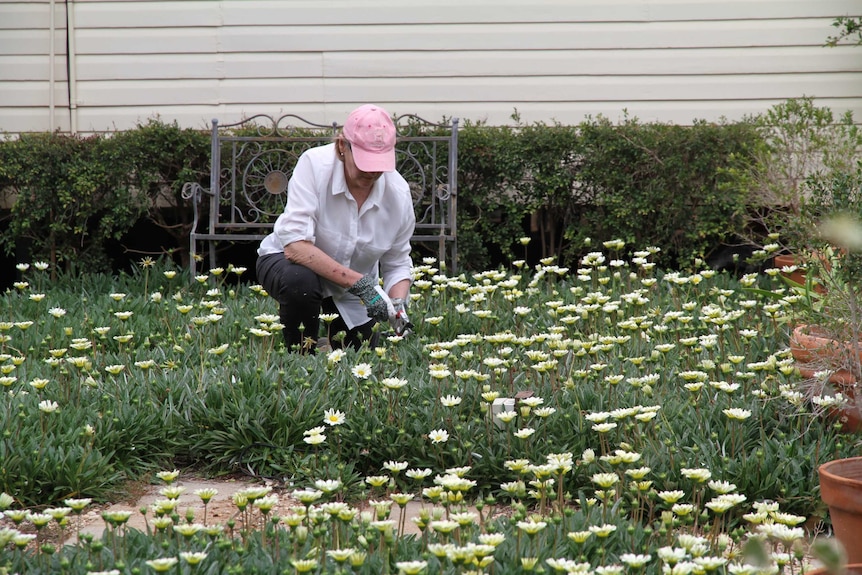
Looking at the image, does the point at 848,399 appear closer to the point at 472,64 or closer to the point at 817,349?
the point at 817,349

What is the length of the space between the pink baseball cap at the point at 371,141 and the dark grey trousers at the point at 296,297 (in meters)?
0.61

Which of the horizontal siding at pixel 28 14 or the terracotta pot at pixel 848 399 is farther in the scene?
the horizontal siding at pixel 28 14

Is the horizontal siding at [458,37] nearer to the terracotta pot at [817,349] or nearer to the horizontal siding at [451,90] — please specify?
the horizontal siding at [451,90]

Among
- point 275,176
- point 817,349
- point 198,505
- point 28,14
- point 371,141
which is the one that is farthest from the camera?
point 28,14

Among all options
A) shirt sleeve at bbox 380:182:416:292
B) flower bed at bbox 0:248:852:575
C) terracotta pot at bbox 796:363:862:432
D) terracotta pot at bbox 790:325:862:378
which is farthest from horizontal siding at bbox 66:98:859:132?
terracotta pot at bbox 796:363:862:432

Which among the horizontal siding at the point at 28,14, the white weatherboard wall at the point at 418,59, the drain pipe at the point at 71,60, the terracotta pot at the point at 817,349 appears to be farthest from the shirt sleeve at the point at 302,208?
the horizontal siding at the point at 28,14

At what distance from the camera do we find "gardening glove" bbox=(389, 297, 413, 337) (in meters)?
4.84

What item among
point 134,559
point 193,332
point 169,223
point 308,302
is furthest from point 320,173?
point 169,223

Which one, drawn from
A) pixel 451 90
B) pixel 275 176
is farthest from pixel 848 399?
pixel 451 90

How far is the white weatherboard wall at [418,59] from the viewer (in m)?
8.09

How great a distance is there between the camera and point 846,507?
2.58 meters

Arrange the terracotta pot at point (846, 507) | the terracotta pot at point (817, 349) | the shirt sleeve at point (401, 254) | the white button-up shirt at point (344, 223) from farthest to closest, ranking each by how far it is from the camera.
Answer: the shirt sleeve at point (401, 254) < the white button-up shirt at point (344, 223) < the terracotta pot at point (817, 349) < the terracotta pot at point (846, 507)

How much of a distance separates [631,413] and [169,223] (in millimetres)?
5694

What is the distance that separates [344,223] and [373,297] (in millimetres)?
464
